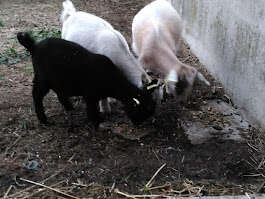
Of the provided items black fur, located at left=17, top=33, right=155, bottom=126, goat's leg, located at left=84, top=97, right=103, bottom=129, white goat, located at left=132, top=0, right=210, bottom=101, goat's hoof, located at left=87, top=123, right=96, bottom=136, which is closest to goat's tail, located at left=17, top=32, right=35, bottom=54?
black fur, located at left=17, top=33, right=155, bottom=126

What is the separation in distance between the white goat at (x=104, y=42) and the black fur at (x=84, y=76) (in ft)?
0.56

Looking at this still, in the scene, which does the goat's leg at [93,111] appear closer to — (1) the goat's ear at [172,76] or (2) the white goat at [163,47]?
(2) the white goat at [163,47]

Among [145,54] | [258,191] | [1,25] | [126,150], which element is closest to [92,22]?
[145,54]

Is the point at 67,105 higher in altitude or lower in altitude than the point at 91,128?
higher

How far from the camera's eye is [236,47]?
536 centimetres

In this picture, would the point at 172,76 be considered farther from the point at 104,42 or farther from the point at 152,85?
the point at 104,42

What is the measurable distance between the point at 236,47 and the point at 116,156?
7.44ft

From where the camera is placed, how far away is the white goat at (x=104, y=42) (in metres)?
4.86

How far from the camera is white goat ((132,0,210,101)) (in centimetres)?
509

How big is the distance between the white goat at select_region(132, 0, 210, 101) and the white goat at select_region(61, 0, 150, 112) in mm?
395

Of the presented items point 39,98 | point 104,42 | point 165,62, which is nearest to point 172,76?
point 165,62

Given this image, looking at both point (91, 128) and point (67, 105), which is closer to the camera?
point (91, 128)

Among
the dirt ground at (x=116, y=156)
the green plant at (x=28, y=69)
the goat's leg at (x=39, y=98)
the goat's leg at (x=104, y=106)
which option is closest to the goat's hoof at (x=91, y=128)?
the dirt ground at (x=116, y=156)

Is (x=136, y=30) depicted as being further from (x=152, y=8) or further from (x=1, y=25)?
(x=1, y=25)
